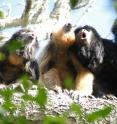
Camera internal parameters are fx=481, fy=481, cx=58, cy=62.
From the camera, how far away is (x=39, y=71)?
6.35m

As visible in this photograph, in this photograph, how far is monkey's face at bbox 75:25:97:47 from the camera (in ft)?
20.8

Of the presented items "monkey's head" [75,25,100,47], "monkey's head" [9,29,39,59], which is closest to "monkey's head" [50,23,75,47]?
"monkey's head" [75,25,100,47]

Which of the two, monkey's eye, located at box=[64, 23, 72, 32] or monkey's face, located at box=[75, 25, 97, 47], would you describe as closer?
monkey's face, located at box=[75, 25, 97, 47]

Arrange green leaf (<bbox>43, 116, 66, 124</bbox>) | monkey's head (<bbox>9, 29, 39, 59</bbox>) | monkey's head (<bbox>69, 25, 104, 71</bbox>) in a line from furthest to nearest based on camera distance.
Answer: monkey's head (<bbox>69, 25, 104, 71</bbox>), monkey's head (<bbox>9, 29, 39, 59</bbox>), green leaf (<bbox>43, 116, 66, 124</bbox>)

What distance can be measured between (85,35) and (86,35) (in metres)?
0.04

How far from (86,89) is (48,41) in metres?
1.04

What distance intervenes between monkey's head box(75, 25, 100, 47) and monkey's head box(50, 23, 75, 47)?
11 centimetres

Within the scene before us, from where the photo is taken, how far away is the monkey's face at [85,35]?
20.8 feet

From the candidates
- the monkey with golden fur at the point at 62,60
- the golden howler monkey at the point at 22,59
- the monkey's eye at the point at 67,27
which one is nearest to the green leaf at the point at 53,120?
the golden howler monkey at the point at 22,59

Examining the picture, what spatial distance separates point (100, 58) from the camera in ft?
21.5

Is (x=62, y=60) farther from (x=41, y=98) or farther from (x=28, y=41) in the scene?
(x=41, y=98)

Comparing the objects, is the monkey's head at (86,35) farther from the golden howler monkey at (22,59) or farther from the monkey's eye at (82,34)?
the golden howler monkey at (22,59)

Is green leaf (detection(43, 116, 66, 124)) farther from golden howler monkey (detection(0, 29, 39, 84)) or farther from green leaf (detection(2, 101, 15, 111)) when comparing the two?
golden howler monkey (detection(0, 29, 39, 84))

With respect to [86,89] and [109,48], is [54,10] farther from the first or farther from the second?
[86,89]
